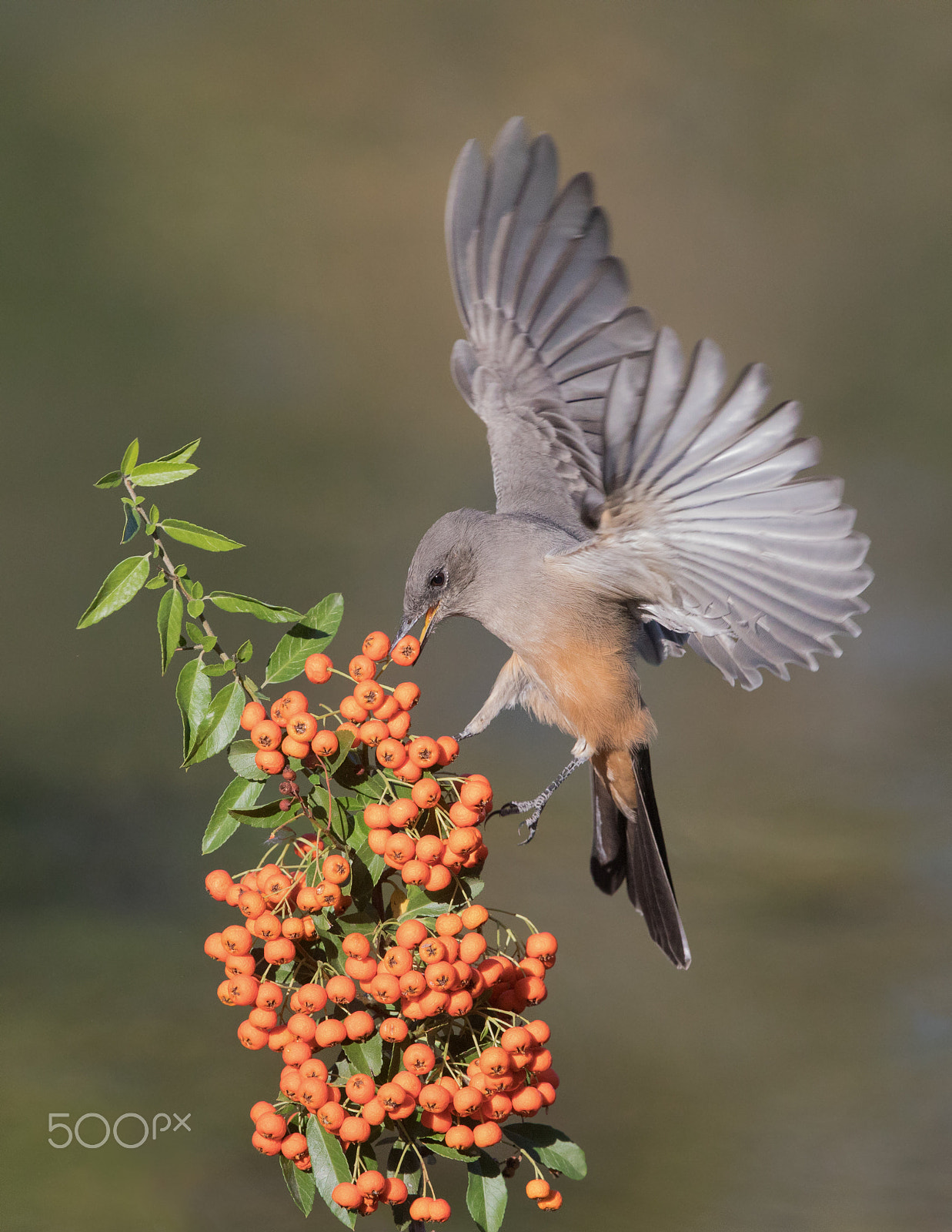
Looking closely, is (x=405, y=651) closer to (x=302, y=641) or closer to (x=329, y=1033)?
(x=302, y=641)

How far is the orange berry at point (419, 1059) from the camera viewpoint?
2.57 ft

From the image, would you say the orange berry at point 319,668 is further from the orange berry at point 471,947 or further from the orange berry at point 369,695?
the orange berry at point 471,947

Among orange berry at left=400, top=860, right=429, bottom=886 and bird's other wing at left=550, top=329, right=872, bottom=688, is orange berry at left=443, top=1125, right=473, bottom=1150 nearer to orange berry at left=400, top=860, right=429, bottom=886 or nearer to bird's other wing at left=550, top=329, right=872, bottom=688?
orange berry at left=400, top=860, right=429, bottom=886

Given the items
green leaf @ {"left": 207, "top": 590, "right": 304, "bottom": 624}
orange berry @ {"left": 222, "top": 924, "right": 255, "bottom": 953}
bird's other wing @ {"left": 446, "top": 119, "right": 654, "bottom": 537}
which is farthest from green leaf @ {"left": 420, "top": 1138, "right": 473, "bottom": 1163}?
bird's other wing @ {"left": 446, "top": 119, "right": 654, "bottom": 537}

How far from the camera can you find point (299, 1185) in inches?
33.1

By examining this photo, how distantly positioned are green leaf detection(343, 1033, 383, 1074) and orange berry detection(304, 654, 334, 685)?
0.92ft

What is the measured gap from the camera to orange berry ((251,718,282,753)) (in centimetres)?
80

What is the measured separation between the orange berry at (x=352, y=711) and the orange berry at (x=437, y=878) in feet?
0.43

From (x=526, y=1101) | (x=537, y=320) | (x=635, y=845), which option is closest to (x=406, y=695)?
(x=526, y=1101)

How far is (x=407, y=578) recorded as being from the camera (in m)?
1.21

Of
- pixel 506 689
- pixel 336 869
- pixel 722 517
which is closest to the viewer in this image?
pixel 336 869

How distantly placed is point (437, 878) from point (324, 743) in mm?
137

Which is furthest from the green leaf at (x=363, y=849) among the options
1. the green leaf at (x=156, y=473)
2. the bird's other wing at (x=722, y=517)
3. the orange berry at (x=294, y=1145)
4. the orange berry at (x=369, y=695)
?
the bird's other wing at (x=722, y=517)

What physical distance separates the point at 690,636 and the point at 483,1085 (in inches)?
28.9
